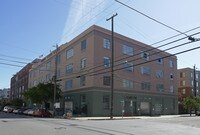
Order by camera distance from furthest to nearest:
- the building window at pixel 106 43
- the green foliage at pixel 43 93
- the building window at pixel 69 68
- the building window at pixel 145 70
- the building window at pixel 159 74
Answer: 1. the building window at pixel 159 74
2. the building window at pixel 145 70
3. the building window at pixel 69 68
4. the green foliage at pixel 43 93
5. the building window at pixel 106 43

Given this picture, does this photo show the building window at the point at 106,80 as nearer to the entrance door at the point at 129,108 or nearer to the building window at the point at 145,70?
the entrance door at the point at 129,108

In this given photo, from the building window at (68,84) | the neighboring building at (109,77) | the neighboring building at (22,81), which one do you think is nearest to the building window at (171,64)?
the neighboring building at (109,77)

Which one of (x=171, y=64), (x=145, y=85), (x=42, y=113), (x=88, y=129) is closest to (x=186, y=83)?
(x=171, y=64)

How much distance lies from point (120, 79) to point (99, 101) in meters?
6.83

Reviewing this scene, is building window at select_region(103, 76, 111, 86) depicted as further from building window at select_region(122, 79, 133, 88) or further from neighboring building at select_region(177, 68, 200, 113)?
neighboring building at select_region(177, 68, 200, 113)

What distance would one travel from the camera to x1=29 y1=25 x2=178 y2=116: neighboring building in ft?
159

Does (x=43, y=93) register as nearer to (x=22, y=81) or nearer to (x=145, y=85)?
(x=145, y=85)

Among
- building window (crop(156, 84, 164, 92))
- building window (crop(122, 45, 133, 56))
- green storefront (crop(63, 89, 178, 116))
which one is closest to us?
green storefront (crop(63, 89, 178, 116))

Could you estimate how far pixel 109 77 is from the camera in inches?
1978

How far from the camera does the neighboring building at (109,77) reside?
48.5 metres

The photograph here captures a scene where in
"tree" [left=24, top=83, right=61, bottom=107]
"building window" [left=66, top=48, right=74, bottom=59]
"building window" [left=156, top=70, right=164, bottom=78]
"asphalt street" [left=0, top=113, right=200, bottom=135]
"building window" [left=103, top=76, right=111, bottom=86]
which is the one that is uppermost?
"building window" [left=66, top=48, right=74, bottom=59]

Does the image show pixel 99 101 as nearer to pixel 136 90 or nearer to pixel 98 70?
pixel 98 70

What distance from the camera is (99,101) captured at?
47844mm

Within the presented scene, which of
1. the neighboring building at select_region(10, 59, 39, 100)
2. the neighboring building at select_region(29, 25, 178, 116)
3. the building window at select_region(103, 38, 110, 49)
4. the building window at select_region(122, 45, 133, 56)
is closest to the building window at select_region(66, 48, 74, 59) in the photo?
the neighboring building at select_region(29, 25, 178, 116)
